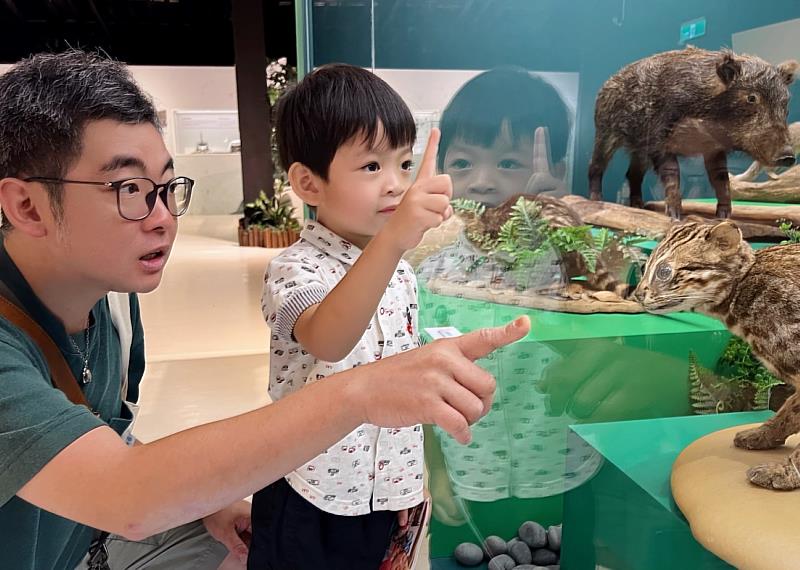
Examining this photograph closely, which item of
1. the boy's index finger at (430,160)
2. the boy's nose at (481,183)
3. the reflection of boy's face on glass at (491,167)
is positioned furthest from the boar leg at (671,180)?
the boy's index finger at (430,160)

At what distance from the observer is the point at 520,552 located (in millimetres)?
1820

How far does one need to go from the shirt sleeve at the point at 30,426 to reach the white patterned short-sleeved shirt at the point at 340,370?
0.40 meters

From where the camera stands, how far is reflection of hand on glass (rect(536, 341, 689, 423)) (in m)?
1.70

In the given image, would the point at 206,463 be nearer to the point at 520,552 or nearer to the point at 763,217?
the point at 520,552

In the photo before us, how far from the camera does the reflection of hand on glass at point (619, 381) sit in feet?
5.59

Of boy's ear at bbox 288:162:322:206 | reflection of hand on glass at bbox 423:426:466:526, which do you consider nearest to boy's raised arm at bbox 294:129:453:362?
boy's ear at bbox 288:162:322:206

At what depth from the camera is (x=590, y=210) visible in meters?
1.91

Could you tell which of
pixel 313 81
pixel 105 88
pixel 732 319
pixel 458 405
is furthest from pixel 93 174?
pixel 732 319

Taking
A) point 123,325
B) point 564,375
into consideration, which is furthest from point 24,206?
point 564,375

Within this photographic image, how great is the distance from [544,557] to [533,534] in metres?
0.08

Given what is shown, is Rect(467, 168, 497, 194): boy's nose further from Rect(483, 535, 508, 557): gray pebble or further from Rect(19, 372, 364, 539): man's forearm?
Rect(19, 372, 364, 539): man's forearm

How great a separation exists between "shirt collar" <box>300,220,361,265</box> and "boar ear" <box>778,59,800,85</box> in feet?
3.44

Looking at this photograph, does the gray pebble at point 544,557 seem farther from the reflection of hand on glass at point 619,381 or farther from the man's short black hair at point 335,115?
the man's short black hair at point 335,115

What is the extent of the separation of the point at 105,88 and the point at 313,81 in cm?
37
